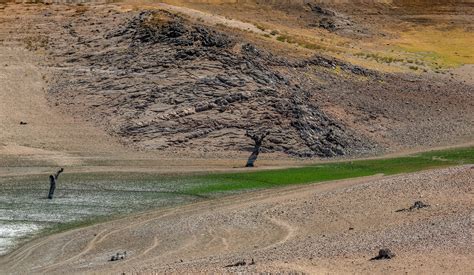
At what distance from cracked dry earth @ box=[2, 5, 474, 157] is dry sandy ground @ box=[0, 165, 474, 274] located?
11906 millimetres

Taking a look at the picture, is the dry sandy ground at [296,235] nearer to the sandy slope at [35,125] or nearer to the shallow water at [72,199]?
the shallow water at [72,199]

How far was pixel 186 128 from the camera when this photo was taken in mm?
48000

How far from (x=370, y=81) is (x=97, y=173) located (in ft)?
81.0

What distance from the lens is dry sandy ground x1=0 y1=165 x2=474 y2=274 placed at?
21047 millimetres

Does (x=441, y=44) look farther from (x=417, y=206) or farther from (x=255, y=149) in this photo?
(x=417, y=206)

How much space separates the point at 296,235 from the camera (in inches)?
1075

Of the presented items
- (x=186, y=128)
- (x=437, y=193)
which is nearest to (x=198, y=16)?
(x=186, y=128)

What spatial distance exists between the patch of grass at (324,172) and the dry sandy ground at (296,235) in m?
1.99

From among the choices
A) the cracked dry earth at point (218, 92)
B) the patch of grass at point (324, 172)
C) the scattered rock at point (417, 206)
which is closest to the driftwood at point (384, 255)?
the scattered rock at point (417, 206)

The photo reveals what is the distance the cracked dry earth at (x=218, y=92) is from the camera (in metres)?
47.8

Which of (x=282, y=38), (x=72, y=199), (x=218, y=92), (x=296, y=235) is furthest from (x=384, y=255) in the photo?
(x=282, y=38)

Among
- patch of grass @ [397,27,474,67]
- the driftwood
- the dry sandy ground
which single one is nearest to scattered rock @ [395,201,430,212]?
the dry sandy ground

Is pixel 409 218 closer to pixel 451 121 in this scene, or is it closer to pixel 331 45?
pixel 451 121

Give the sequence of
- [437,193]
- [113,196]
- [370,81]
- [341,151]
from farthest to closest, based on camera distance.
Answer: [370,81] < [341,151] < [113,196] < [437,193]
